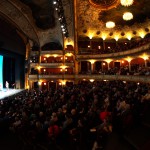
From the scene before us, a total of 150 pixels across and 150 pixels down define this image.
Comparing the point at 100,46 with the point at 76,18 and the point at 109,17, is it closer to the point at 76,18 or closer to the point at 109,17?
the point at 109,17

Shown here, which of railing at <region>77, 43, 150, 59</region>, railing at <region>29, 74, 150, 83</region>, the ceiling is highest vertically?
the ceiling

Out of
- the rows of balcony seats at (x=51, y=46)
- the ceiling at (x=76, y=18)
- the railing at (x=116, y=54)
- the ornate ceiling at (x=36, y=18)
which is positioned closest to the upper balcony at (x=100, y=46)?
the railing at (x=116, y=54)

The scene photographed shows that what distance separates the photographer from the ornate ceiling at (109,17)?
28.9m

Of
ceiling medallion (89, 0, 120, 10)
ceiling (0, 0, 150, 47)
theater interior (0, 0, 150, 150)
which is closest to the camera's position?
theater interior (0, 0, 150, 150)

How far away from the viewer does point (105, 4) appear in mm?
28844

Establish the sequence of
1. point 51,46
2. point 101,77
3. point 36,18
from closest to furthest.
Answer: point 101,77 → point 36,18 → point 51,46

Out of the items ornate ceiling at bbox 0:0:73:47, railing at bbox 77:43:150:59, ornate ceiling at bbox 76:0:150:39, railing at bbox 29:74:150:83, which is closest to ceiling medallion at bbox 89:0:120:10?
ornate ceiling at bbox 76:0:150:39

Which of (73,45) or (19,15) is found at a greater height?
(19,15)

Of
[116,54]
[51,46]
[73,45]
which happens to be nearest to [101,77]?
[116,54]

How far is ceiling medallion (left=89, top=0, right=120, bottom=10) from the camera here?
2798cm

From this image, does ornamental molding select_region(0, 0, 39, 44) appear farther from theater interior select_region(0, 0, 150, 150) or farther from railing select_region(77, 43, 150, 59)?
railing select_region(77, 43, 150, 59)

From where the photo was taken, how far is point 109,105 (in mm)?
8930

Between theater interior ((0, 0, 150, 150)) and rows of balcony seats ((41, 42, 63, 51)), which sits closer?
theater interior ((0, 0, 150, 150))

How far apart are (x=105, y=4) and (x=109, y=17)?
3.85m
